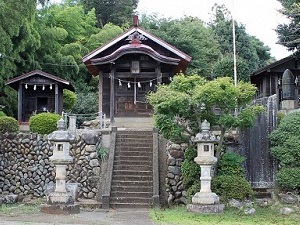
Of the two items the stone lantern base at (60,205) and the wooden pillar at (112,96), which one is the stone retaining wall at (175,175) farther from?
the wooden pillar at (112,96)

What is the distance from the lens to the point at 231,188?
16.2m

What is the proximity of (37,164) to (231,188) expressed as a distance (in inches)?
362

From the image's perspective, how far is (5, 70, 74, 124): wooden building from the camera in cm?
2875

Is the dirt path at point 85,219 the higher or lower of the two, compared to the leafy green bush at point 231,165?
lower

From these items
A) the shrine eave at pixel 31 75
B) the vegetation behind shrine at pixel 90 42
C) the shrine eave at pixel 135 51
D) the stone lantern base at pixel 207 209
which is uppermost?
the vegetation behind shrine at pixel 90 42

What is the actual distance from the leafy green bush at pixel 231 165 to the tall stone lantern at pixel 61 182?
5556 millimetres

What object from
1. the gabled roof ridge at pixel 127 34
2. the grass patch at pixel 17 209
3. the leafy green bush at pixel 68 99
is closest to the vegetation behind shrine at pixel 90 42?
the leafy green bush at pixel 68 99

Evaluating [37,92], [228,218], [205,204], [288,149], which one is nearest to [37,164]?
[205,204]

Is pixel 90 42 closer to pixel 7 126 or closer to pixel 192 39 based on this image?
pixel 192 39

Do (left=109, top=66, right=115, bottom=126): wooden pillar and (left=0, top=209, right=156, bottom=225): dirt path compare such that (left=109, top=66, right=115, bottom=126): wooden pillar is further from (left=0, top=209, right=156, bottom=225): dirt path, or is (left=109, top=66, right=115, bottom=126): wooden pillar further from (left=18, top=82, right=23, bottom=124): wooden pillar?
(left=0, top=209, right=156, bottom=225): dirt path

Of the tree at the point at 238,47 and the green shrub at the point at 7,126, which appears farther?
the tree at the point at 238,47

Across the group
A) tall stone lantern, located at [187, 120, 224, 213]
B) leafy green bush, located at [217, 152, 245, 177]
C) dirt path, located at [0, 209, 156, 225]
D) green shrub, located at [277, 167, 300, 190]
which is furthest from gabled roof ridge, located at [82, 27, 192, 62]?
dirt path, located at [0, 209, 156, 225]

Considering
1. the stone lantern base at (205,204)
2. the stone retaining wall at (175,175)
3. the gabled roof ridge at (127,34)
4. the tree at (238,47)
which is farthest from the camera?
the tree at (238,47)

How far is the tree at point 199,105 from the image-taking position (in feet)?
53.7
